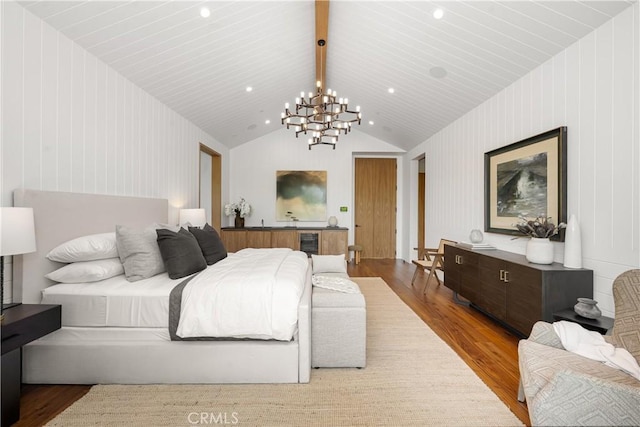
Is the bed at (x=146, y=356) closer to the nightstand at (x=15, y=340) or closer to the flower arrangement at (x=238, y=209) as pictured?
the nightstand at (x=15, y=340)

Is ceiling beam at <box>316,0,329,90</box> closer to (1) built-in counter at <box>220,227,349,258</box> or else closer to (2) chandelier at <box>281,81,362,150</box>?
(2) chandelier at <box>281,81,362,150</box>

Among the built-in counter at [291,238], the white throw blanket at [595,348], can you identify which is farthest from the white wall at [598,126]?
the built-in counter at [291,238]

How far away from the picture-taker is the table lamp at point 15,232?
5.08ft

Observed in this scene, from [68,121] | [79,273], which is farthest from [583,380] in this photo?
[68,121]

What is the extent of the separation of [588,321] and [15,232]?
145 inches

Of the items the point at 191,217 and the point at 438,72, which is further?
the point at 191,217

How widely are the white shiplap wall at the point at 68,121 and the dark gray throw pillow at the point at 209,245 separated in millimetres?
939

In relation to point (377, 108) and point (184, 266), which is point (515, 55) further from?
point (184, 266)

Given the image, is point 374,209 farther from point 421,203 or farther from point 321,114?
point 321,114

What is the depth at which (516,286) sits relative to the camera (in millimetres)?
2623

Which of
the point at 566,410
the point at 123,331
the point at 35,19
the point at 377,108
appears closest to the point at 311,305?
the point at 123,331

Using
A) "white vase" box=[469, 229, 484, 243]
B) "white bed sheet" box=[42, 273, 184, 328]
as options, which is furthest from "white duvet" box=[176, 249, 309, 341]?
"white vase" box=[469, 229, 484, 243]

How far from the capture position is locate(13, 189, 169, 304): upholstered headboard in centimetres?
198

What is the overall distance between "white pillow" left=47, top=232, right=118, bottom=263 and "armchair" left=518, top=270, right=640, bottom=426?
278 centimetres
